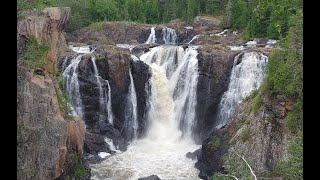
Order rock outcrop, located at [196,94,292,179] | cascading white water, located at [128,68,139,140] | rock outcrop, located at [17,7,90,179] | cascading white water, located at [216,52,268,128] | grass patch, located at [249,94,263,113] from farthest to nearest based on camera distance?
cascading white water, located at [128,68,139,140], cascading white water, located at [216,52,268,128], grass patch, located at [249,94,263,113], rock outcrop, located at [196,94,292,179], rock outcrop, located at [17,7,90,179]

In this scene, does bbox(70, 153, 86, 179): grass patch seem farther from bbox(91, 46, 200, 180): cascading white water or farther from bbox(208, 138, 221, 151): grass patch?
bbox(208, 138, 221, 151): grass patch

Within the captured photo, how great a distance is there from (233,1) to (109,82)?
27260 millimetres

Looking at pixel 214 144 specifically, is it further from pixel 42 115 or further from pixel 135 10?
pixel 135 10

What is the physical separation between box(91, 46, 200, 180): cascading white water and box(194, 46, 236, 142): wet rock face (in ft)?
1.58

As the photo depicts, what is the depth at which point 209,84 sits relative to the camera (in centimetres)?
2997

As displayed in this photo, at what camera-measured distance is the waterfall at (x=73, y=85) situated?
1125 inches

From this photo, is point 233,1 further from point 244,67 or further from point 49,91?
point 49,91

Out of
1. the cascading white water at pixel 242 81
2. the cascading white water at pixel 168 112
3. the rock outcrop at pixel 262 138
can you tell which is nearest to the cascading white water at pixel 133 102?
the cascading white water at pixel 168 112

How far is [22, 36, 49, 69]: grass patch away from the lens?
571 inches

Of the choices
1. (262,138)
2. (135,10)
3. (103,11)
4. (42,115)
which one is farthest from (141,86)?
(135,10)

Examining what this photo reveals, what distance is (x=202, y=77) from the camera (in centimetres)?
3020

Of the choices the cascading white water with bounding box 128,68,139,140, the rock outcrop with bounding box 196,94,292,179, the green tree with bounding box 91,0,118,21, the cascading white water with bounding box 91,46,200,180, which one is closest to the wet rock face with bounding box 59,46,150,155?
the cascading white water with bounding box 128,68,139,140

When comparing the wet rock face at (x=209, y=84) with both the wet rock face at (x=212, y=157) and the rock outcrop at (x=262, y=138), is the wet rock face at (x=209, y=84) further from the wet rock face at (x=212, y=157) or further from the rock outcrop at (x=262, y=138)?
the rock outcrop at (x=262, y=138)
